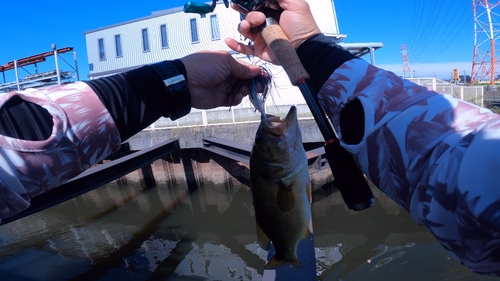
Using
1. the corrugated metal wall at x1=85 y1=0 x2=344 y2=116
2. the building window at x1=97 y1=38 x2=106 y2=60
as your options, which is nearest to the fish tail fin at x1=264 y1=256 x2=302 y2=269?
the corrugated metal wall at x1=85 y1=0 x2=344 y2=116

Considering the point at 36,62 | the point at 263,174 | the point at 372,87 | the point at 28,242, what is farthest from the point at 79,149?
the point at 36,62

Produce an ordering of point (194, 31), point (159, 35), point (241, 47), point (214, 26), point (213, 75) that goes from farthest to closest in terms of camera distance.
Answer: point (159, 35)
point (194, 31)
point (214, 26)
point (241, 47)
point (213, 75)

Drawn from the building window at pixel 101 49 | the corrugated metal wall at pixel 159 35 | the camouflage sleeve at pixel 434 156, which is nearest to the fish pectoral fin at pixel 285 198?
the camouflage sleeve at pixel 434 156

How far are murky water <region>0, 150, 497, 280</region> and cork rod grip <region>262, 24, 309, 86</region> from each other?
543 centimetres

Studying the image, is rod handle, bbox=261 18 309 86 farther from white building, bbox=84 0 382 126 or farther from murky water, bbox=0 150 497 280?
white building, bbox=84 0 382 126

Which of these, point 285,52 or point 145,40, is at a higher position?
point 145,40

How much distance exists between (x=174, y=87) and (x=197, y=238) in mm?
7303

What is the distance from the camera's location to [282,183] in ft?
6.82

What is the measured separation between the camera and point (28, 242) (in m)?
9.36

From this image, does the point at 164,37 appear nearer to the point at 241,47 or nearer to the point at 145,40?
the point at 145,40

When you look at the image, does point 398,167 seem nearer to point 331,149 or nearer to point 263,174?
point 331,149

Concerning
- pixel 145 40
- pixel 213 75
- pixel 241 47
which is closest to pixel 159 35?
pixel 145 40

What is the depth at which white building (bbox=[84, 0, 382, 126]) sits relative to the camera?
22.0m

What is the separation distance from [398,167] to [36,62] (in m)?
29.1
